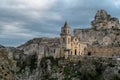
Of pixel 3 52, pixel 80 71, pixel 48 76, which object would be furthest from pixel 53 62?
pixel 3 52

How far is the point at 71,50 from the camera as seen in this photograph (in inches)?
4550

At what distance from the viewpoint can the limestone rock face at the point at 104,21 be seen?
136m

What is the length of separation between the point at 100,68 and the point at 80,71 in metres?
5.39

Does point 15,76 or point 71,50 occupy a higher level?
point 71,50

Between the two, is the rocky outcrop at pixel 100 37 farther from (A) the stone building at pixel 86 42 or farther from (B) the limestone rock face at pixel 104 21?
(B) the limestone rock face at pixel 104 21

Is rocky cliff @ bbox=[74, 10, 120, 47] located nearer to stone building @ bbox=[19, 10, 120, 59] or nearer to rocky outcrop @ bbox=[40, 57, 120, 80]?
stone building @ bbox=[19, 10, 120, 59]

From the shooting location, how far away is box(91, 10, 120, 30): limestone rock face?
13612cm

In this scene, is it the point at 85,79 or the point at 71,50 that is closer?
the point at 85,79

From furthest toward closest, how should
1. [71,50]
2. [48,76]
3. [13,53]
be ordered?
[13,53]
[71,50]
[48,76]

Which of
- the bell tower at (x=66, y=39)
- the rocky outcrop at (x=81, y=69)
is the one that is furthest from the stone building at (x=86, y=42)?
the rocky outcrop at (x=81, y=69)

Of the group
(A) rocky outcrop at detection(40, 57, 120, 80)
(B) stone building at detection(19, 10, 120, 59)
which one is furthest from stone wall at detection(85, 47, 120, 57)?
Answer: (A) rocky outcrop at detection(40, 57, 120, 80)

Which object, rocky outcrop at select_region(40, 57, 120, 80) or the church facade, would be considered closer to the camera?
rocky outcrop at select_region(40, 57, 120, 80)

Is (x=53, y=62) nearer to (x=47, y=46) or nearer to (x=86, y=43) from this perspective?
(x=47, y=46)

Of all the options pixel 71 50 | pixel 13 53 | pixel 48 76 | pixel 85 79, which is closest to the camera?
pixel 85 79
